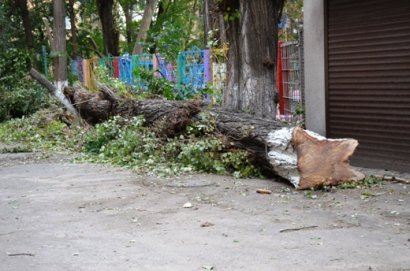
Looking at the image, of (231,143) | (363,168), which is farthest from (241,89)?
(363,168)

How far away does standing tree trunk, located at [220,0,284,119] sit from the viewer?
10695 millimetres

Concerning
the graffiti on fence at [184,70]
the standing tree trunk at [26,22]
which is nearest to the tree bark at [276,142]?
the graffiti on fence at [184,70]

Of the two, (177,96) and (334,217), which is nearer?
(334,217)

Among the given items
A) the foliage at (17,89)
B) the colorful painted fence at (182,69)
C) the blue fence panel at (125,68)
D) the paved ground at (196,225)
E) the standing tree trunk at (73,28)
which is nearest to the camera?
the paved ground at (196,225)

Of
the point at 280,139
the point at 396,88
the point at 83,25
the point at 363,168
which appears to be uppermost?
the point at 83,25

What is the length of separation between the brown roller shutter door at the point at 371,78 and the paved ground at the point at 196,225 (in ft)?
4.14

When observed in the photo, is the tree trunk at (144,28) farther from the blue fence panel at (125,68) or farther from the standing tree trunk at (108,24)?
the blue fence panel at (125,68)

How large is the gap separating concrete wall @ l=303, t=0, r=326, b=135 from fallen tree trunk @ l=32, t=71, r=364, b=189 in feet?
4.64

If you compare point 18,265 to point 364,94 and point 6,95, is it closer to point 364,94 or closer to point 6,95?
point 364,94

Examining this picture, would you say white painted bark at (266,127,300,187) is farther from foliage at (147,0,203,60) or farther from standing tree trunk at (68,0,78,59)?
standing tree trunk at (68,0,78,59)

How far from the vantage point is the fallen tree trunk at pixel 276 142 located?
7.95 metres

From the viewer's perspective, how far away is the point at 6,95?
2088 centimetres

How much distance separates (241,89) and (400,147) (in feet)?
10.6

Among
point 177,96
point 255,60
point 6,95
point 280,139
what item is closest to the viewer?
point 280,139
